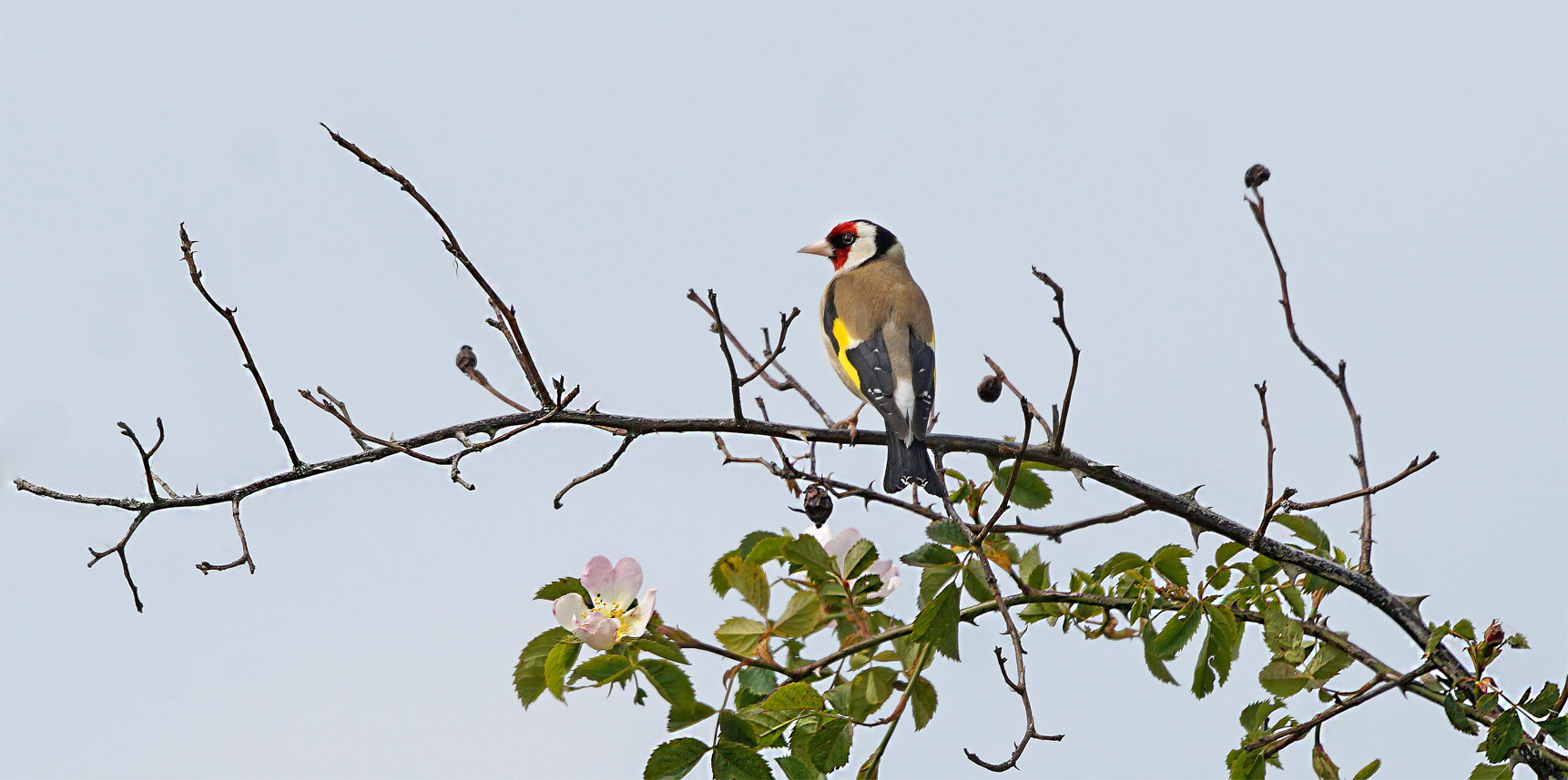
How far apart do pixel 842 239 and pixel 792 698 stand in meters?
4.78

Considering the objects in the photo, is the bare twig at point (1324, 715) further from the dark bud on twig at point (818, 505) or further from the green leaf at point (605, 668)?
the green leaf at point (605, 668)

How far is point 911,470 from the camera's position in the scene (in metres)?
3.61

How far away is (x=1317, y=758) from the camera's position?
10.6 feet

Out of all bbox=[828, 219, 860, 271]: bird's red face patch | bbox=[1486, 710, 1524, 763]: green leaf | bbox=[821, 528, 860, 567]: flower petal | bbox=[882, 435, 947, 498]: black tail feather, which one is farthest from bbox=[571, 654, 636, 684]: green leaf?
bbox=[828, 219, 860, 271]: bird's red face patch

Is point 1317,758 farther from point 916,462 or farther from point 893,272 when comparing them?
point 893,272

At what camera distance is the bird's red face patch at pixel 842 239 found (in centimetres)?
718

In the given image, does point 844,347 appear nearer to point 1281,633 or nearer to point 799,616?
point 799,616

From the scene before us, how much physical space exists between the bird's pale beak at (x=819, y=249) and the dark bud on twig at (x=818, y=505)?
432 centimetres

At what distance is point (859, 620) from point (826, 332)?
2730 mm

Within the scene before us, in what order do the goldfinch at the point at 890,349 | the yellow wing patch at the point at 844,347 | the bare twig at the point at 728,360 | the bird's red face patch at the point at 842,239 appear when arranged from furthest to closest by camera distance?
1. the bird's red face patch at the point at 842,239
2. the yellow wing patch at the point at 844,347
3. the goldfinch at the point at 890,349
4. the bare twig at the point at 728,360

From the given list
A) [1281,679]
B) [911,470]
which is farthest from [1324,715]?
[911,470]

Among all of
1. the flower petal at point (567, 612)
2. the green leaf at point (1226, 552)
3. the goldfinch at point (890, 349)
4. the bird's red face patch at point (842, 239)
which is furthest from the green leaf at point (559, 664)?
the bird's red face patch at point (842, 239)

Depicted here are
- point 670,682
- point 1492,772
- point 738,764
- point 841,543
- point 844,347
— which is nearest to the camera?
point 738,764

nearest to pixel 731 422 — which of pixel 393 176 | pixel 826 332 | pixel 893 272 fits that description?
pixel 393 176
